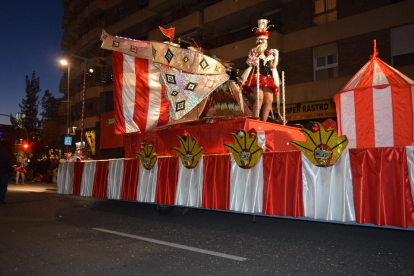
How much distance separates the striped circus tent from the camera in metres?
5.83

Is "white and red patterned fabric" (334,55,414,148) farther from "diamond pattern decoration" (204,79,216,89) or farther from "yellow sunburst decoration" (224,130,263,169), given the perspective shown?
"diamond pattern decoration" (204,79,216,89)

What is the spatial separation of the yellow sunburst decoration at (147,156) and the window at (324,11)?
40.7 feet

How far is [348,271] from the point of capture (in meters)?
3.47

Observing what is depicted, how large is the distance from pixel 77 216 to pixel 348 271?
18.8ft

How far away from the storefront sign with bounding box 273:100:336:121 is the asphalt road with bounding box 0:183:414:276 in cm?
983

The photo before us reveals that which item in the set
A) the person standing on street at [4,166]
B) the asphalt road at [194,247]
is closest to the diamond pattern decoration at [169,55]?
the asphalt road at [194,247]

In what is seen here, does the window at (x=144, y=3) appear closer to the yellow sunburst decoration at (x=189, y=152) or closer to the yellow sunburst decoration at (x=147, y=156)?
the yellow sunburst decoration at (x=147, y=156)

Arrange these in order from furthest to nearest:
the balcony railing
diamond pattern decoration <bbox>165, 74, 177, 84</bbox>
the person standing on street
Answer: the balcony railing
the person standing on street
diamond pattern decoration <bbox>165, 74, 177, 84</bbox>

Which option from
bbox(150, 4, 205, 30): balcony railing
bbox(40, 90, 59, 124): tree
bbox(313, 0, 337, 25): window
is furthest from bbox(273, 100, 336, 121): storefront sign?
bbox(40, 90, 59, 124): tree

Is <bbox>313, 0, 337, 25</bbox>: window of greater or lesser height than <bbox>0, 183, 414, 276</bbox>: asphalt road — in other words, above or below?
above

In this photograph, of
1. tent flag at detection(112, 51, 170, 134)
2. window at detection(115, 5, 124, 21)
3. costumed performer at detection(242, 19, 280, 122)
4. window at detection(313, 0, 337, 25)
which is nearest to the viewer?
costumed performer at detection(242, 19, 280, 122)

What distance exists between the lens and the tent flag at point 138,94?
26.2ft

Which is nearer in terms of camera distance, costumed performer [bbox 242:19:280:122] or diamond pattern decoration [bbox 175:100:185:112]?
diamond pattern decoration [bbox 175:100:185:112]

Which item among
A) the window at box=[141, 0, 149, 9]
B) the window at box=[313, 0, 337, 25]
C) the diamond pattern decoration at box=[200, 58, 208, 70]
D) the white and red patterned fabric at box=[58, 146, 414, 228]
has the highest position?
the window at box=[141, 0, 149, 9]
